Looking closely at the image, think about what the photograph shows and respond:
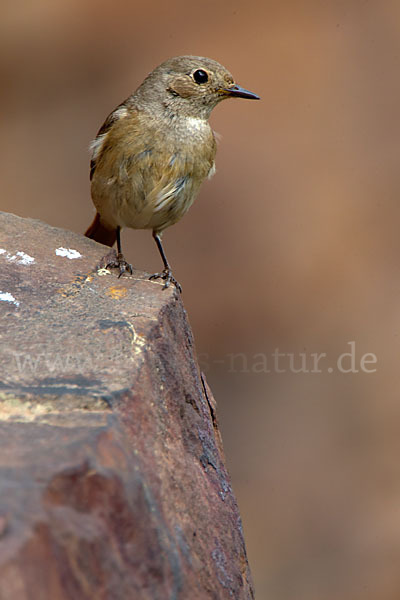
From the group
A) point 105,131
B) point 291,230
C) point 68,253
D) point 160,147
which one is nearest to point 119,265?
point 68,253

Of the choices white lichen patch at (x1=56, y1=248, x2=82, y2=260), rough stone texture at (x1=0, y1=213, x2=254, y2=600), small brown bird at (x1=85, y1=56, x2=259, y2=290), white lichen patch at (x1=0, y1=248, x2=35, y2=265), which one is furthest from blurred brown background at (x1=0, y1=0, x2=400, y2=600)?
white lichen patch at (x1=0, y1=248, x2=35, y2=265)

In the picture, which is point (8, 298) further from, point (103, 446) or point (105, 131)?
point (105, 131)

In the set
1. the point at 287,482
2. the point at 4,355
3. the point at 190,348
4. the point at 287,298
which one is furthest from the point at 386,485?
the point at 4,355

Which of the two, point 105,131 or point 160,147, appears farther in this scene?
point 105,131

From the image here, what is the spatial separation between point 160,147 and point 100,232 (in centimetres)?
81

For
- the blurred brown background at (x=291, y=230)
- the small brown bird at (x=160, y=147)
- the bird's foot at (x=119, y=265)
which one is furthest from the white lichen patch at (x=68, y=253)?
the blurred brown background at (x=291, y=230)

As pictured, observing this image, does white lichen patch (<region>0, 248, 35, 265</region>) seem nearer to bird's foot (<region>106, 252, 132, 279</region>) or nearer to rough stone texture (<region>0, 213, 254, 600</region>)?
rough stone texture (<region>0, 213, 254, 600</region>)

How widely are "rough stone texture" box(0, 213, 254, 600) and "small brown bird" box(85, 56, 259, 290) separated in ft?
2.16

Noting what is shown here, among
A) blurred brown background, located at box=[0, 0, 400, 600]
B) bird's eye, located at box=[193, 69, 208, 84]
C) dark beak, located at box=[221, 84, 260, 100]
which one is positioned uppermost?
bird's eye, located at box=[193, 69, 208, 84]

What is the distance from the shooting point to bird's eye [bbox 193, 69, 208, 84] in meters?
3.84

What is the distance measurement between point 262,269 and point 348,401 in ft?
4.47

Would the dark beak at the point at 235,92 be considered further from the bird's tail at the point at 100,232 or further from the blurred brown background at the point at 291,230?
the blurred brown background at the point at 291,230

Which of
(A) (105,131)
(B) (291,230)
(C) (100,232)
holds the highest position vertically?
(A) (105,131)

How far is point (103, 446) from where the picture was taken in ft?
6.02
